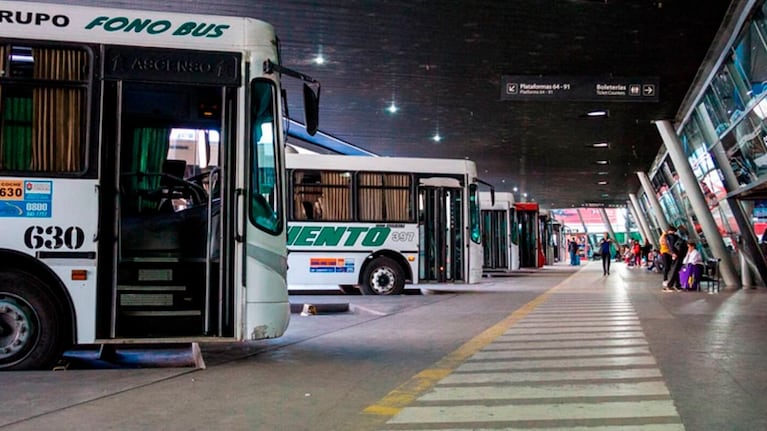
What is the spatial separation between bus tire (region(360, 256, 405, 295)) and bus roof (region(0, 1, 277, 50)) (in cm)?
1013

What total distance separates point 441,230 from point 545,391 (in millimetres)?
11396

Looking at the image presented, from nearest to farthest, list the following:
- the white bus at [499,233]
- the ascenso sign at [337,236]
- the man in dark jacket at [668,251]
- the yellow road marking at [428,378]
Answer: the yellow road marking at [428,378], the ascenso sign at [337,236], the man in dark jacket at [668,251], the white bus at [499,233]

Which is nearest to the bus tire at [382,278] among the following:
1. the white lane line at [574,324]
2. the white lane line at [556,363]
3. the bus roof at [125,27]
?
the white lane line at [574,324]

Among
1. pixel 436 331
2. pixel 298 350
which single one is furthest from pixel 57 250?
pixel 436 331

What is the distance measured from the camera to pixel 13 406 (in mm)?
5402

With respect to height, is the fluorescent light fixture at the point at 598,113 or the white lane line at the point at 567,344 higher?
the fluorescent light fixture at the point at 598,113

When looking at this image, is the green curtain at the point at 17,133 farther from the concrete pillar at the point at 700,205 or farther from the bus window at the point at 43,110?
the concrete pillar at the point at 700,205

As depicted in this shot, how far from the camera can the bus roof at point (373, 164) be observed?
16.6 meters

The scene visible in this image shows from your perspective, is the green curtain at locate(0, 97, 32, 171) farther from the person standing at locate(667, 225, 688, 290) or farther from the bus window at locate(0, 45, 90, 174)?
the person standing at locate(667, 225, 688, 290)

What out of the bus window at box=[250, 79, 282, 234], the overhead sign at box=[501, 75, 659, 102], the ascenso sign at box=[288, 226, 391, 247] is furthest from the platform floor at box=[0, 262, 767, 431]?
the overhead sign at box=[501, 75, 659, 102]

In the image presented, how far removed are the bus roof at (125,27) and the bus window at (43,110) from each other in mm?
200

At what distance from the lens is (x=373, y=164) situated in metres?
16.9

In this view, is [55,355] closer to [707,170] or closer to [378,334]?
[378,334]

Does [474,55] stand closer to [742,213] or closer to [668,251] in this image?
[668,251]
